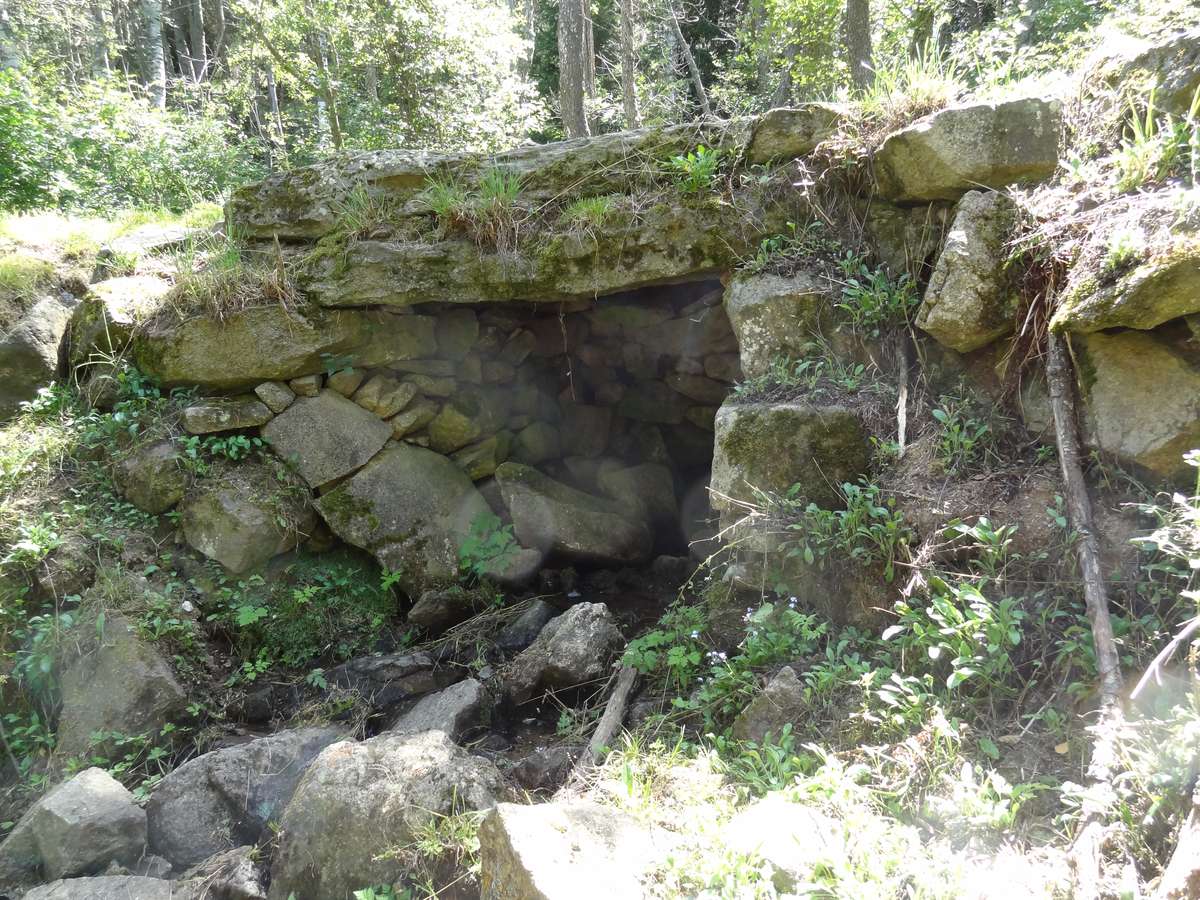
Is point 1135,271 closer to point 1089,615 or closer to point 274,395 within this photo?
point 1089,615

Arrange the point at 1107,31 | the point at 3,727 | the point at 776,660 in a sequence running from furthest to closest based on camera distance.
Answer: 1. the point at 3,727
2. the point at 1107,31
3. the point at 776,660

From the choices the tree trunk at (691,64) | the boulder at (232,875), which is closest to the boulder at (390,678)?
the boulder at (232,875)

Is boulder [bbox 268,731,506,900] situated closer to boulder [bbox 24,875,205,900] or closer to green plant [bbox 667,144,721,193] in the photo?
boulder [bbox 24,875,205,900]

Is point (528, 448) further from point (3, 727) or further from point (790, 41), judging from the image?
point (790, 41)

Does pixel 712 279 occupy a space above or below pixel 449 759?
above

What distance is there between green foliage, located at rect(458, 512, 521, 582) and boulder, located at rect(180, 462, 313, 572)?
107cm

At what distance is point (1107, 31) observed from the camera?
3473mm

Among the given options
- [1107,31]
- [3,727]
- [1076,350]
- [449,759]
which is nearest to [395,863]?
[449,759]

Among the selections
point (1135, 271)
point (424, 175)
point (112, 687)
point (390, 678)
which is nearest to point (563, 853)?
point (390, 678)

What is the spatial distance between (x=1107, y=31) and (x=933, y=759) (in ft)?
11.3

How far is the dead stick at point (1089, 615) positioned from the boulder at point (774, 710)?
974mm

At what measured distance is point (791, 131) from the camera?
423 centimetres

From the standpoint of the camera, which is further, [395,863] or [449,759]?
[449,759]

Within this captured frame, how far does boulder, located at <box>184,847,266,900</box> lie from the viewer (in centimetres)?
279
